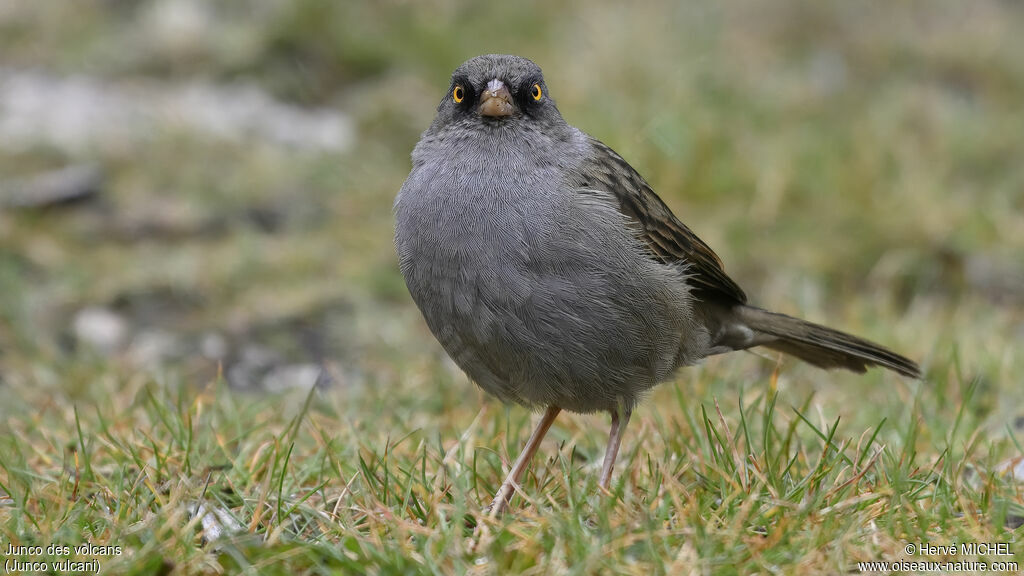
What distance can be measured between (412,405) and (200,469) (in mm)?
1364

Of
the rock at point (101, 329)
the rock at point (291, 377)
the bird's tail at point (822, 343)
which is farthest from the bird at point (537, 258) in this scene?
the rock at point (101, 329)

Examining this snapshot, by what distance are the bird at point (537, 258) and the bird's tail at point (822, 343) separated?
1.46 feet

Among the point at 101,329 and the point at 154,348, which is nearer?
the point at 154,348

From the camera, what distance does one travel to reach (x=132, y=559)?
3.32m

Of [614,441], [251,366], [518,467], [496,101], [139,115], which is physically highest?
[496,101]

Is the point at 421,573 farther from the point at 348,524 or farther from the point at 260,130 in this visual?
the point at 260,130

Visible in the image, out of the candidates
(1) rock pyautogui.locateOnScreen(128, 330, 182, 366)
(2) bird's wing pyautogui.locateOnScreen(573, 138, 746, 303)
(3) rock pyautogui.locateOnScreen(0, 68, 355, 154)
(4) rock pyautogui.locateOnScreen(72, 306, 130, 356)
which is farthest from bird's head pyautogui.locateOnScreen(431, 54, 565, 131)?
(3) rock pyautogui.locateOnScreen(0, 68, 355, 154)

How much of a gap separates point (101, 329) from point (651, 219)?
3.89 m

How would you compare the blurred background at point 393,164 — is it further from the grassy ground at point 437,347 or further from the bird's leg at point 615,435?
the bird's leg at point 615,435

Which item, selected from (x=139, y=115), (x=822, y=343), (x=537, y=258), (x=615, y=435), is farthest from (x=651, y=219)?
(x=139, y=115)

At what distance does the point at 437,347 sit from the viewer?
21.8 feet

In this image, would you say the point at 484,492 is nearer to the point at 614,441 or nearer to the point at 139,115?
the point at 614,441

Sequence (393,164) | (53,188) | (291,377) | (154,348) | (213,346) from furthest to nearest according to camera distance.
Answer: (393,164) < (53,188) < (213,346) < (154,348) < (291,377)

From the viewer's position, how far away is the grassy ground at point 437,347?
143 inches
